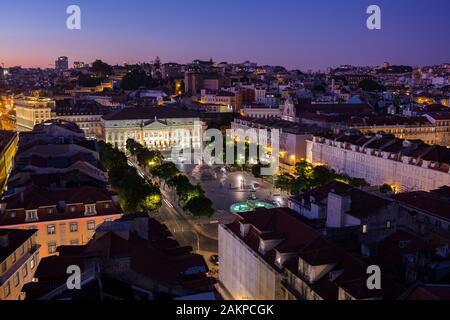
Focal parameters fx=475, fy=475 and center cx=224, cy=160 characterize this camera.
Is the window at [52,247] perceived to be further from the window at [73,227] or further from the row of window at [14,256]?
the row of window at [14,256]

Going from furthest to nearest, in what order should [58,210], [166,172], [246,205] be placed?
[166,172] < [246,205] < [58,210]

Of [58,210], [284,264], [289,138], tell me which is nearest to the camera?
[284,264]

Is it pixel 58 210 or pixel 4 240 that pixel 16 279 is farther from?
pixel 58 210

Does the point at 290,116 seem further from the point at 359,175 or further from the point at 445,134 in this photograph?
the point at 359,175

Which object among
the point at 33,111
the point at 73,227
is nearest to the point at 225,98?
the point at 33,111

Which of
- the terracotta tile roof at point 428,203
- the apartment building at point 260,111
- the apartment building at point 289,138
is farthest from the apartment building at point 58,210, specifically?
the apartment building at point 260,111

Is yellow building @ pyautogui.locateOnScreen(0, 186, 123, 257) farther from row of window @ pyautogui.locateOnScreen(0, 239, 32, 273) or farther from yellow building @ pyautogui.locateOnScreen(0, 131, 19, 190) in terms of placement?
yellow building @ pyautogui.locateOnScreen(0, 131, 19, 190)

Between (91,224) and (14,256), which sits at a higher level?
(14,256)
